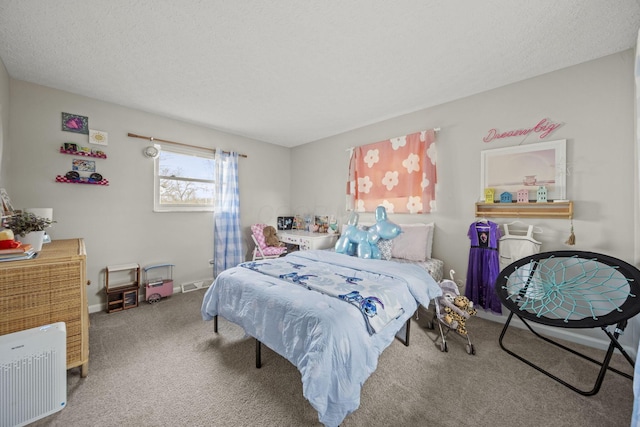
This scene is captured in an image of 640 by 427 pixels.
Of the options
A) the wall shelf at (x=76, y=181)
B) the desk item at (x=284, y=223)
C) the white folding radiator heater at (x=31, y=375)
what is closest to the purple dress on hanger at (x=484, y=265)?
the desk item at (x=284, y=223)

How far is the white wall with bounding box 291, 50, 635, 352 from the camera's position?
197 centimetres

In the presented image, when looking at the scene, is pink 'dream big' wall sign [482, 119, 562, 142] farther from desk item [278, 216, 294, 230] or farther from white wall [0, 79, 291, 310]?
white wall [0, 79, 291, 310]

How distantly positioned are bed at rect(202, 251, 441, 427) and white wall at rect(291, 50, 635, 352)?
3.47 feet

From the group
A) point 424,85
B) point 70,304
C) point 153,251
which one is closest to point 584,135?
point 424,85

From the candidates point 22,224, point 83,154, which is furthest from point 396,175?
point 83,154

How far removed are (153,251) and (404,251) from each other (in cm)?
334

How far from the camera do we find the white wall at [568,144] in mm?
1967

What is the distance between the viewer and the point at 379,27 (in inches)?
67.3

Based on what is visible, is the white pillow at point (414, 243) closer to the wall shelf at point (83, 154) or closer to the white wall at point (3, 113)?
the wall shelf at point (83, 154)

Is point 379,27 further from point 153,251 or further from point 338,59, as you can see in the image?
point 153,251

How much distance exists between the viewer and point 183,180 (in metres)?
3.54

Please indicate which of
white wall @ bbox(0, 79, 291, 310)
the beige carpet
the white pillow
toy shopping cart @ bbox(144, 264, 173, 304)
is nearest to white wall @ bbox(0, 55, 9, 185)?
white wall @ bbox(0, 79, 291, 310)

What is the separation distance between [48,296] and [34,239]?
479 millimetres

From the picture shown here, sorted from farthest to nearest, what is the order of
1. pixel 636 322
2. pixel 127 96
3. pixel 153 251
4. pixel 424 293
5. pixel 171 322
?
pixel 153 251
pixel 127 96
pixel 171 322
pixel 424 293
pixel 636 322
